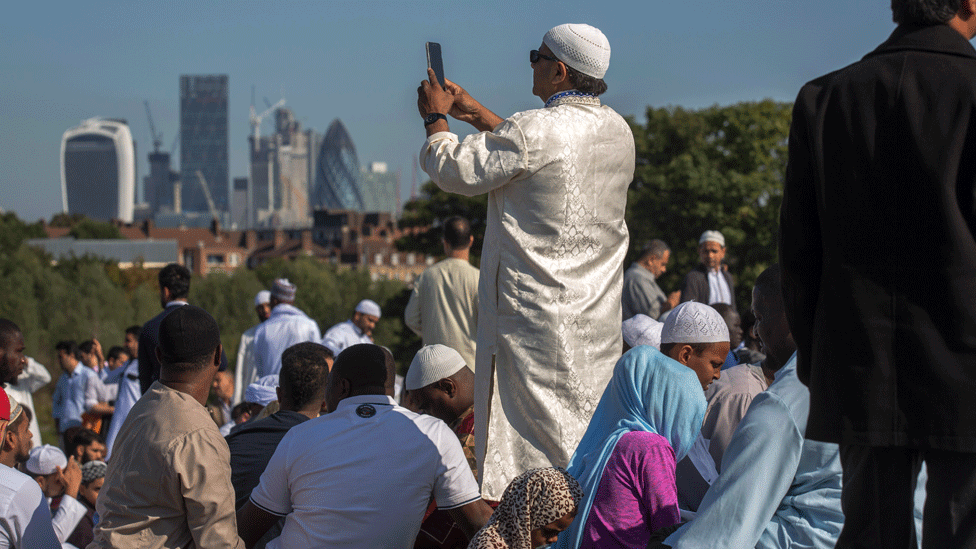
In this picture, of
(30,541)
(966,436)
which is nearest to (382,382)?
(30,541)

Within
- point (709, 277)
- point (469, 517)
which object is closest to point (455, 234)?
point (469, 517)

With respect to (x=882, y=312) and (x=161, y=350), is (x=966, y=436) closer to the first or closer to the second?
(x=882, y=312)

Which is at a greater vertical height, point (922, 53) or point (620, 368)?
point (922, 53)

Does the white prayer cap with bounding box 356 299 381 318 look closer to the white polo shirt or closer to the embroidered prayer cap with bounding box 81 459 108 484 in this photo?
the embroidered prayer cap with bounding box 81 459 108 484

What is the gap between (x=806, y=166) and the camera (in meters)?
2.61

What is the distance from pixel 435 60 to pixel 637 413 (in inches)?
71.3

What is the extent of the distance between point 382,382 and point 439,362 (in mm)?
992

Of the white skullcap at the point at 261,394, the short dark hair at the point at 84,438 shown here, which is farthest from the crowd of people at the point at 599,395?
the short dark hair at the point at 84,438

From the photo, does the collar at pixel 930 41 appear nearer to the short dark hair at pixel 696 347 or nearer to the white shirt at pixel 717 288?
the short dark hair at pixel 696 347

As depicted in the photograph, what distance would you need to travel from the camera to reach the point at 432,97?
4.52 metres

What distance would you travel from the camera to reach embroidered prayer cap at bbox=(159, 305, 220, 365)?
13.0 ft

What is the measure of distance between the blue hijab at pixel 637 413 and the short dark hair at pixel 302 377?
1.75m

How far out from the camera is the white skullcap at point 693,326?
197 inches

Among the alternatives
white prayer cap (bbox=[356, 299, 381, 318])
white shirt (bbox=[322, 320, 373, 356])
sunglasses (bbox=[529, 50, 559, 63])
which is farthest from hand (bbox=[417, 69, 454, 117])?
white prayer cap (bbox=[356, 299, 381, 318])
